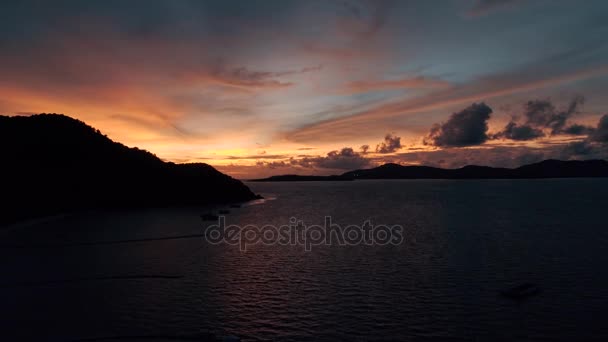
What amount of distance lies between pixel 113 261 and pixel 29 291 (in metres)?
17.0

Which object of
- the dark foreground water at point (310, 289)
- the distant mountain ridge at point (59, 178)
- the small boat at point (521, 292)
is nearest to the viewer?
the dark foreground water at point (310, 289)

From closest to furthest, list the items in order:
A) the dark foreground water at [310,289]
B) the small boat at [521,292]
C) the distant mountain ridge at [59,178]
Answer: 1. the dark foreground water at [310,289]
2. the small boat at [521,292]
3. the distant mountain ridge at [59,178]

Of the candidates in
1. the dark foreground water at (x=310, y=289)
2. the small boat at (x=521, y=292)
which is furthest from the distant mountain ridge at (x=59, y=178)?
the small boat at (x=521, y=292)

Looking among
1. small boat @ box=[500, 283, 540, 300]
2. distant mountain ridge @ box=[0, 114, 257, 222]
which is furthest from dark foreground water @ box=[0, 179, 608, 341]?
distant mountain ridge @ box=[0, 114, 257, 222]

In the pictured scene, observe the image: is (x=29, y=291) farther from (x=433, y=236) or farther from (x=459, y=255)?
(x=433, y=236)

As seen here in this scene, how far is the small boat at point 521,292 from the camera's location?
41531 millimetres

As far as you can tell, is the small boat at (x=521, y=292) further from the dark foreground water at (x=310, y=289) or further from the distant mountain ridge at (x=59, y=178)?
the distant mountain ridge at (x=59, y=178)

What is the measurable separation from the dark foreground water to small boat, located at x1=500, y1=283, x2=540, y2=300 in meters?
0.93

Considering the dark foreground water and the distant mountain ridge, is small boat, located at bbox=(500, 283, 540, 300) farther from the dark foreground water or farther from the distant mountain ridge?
the distant mountain ridge

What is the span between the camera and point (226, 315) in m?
37.0

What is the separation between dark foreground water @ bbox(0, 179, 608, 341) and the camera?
33.7 meters

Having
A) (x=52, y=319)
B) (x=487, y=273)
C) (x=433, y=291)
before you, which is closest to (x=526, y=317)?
(x=433, y=291)

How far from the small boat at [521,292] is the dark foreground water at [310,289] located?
36.8 inches

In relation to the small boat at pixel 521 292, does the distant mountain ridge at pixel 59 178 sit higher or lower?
higher
